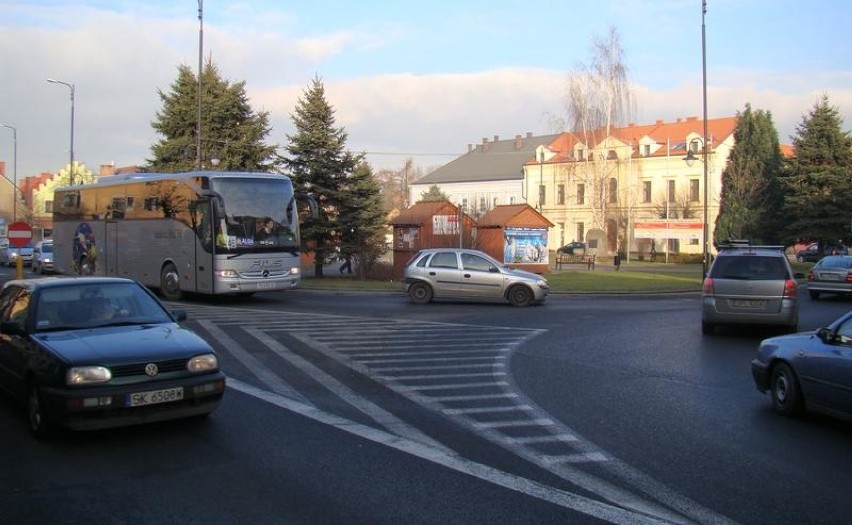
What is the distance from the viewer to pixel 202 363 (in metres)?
6.83

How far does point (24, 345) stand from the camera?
6.95 m

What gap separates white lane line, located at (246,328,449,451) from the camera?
6879mm

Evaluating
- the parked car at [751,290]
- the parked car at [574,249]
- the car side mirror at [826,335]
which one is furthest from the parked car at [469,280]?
the parked car at [574,249]

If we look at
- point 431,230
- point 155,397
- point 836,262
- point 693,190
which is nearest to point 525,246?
point 431,230

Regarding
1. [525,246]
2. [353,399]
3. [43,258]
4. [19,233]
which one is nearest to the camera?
[353,399]

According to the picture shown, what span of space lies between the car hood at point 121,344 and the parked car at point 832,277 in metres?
23.6

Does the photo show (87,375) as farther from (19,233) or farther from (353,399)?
(19,233)

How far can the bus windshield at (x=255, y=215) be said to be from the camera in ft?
63.7

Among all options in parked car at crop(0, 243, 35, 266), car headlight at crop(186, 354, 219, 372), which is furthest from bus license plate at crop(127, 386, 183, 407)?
parked car at crop(0, 243, 35, 266)

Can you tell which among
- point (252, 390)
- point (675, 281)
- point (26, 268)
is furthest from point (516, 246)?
point (26, 268)

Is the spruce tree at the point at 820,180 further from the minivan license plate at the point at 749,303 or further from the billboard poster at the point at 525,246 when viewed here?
the minivan license plate at the point at 749,303

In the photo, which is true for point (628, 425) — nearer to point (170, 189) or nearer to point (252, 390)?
point (252, 390)

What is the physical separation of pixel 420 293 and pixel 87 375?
50.0ft

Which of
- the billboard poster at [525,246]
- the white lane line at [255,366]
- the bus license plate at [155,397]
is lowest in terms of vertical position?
the white lane line at [255,366]
